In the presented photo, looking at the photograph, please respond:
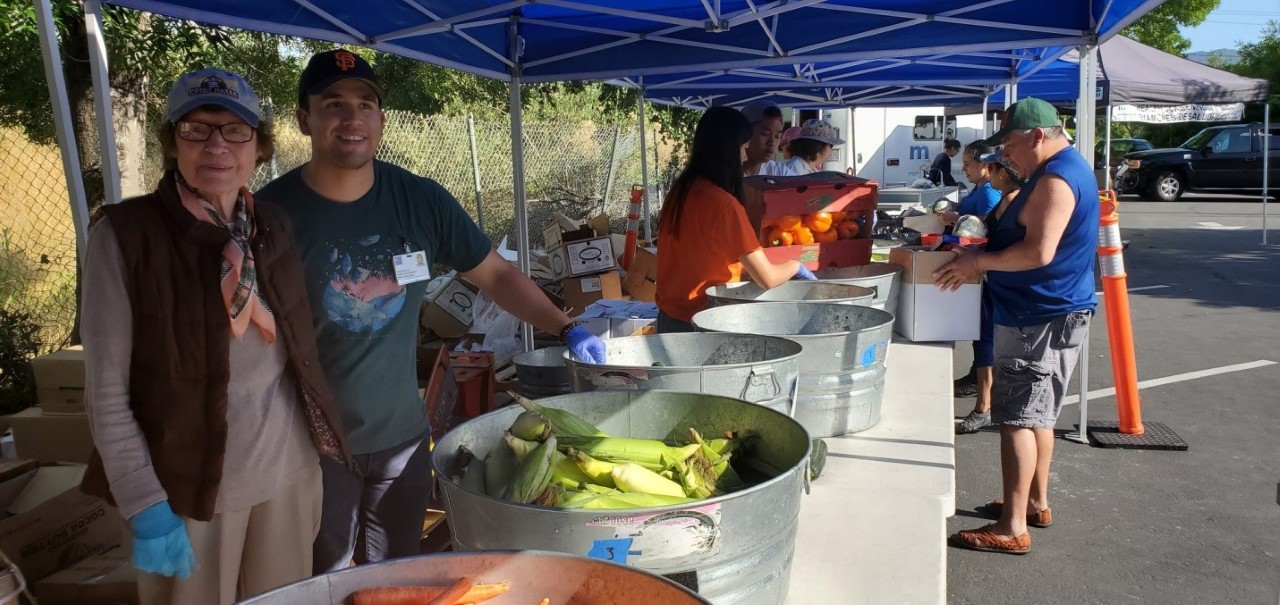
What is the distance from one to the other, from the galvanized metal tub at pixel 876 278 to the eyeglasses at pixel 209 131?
2508mm

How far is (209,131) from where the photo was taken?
77.0 inches

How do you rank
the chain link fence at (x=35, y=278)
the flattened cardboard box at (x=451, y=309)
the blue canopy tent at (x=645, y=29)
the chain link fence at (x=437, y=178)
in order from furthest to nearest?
the chain link fence at (x=437, y=178), the flattened cardboard box at (x=451, y=309), the chain link fence at (x=35, y=278), the blue canopy tent at (x=645, y=29)

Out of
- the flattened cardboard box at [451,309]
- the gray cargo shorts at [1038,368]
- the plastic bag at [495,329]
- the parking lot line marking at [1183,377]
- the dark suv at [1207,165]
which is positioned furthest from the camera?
the dark suv at [1207,165]

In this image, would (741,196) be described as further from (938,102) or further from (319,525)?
(938,102)

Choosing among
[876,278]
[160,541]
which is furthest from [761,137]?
[160,541]

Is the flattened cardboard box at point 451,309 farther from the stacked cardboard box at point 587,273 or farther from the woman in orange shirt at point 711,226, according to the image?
the woman in orange shirt at point 711,226

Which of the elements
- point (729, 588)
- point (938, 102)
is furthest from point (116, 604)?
point (938, 102)

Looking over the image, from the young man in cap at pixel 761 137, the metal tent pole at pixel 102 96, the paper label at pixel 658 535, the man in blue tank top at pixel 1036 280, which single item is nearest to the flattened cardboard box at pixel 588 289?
the young man in cap at pixel 761 137

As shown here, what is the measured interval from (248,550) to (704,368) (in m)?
1.16

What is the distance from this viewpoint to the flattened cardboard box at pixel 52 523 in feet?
10.5

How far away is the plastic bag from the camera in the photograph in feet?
19.8

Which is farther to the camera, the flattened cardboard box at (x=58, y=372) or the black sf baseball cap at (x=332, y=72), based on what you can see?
the flattened cardboard box at (x=58, y=372)

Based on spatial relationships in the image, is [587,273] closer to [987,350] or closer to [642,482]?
[987,350]

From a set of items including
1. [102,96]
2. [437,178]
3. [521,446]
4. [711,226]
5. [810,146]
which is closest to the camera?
[521,446]
